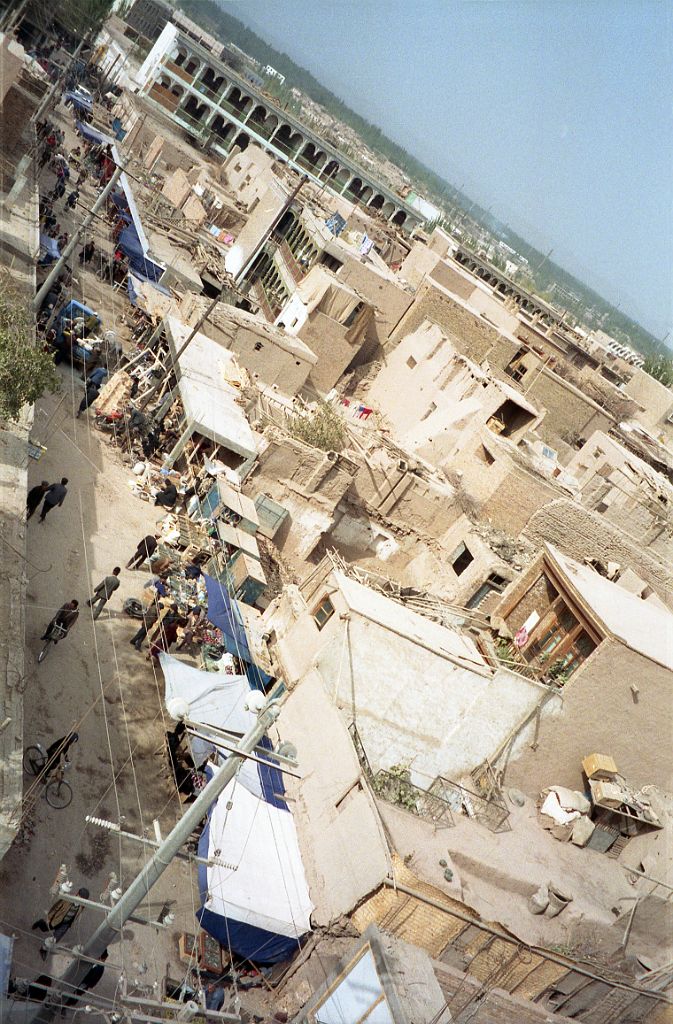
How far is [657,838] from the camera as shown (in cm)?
1656

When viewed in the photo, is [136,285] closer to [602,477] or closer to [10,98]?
[10,98]

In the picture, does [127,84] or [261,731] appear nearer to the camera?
[261,731]

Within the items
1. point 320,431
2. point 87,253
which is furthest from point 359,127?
point 320,431

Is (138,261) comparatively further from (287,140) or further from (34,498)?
(287,140)

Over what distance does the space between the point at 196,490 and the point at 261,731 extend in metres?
12.6

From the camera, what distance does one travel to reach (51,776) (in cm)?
1138

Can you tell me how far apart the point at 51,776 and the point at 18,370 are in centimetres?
Result: 635

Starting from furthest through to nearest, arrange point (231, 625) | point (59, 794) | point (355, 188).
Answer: point (355, 188) < point (231, 625) < point (59, 794)

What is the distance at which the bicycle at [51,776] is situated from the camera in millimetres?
11320

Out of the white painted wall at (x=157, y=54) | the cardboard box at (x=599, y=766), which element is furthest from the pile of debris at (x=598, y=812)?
the white painted wall at (x=157, y=54)

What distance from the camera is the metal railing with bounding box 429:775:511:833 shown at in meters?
15.2

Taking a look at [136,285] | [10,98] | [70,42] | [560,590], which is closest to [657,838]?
[560,590]

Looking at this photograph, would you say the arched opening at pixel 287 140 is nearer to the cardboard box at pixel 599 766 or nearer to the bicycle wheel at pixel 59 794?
the cardboard box at pixel 599 766

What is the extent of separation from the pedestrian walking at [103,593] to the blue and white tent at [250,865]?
1827mm
